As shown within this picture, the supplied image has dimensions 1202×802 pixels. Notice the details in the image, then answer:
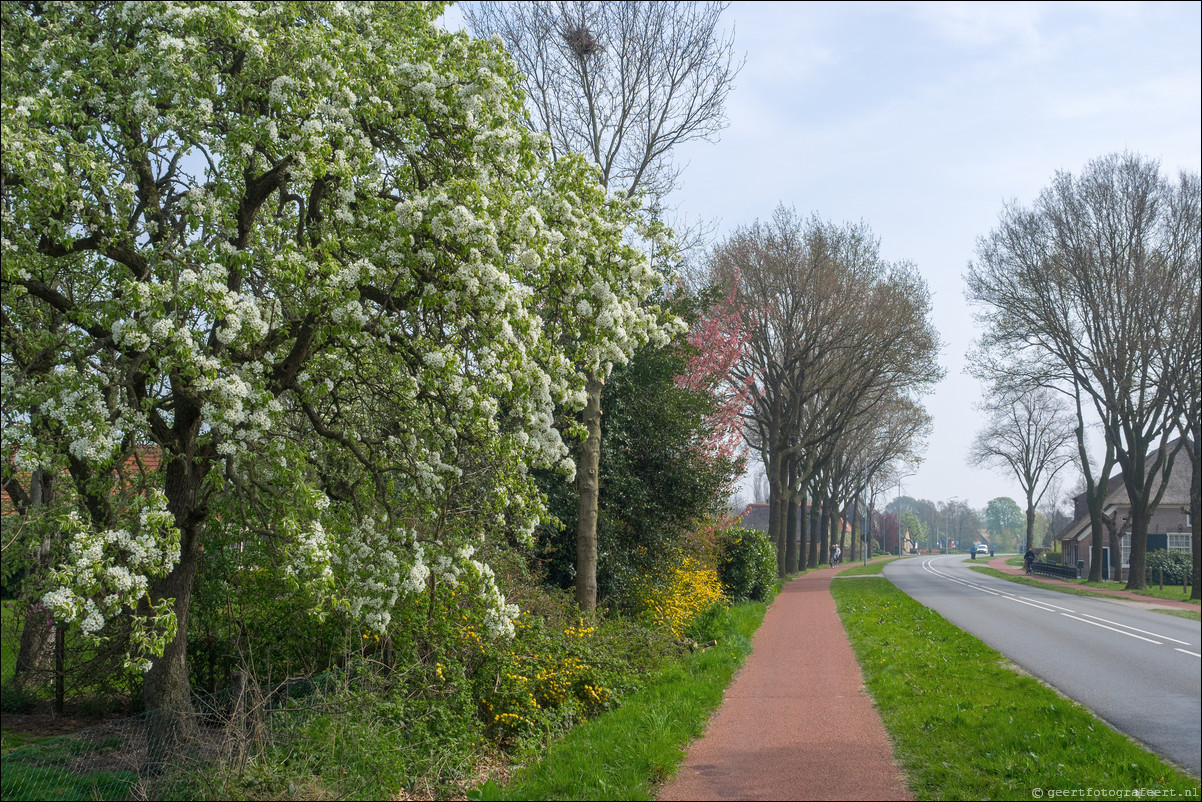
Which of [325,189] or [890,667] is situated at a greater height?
[325,189]

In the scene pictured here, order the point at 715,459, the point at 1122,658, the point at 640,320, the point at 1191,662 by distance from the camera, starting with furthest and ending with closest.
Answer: the point at 715,459 < the point at 1122,658 < the point at 640,320 < the point at 1191,662

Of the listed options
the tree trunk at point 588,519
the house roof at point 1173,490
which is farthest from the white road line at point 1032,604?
A: the house roof at point 1173,490

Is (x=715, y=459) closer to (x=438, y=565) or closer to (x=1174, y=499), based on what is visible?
(x=438, y=565)

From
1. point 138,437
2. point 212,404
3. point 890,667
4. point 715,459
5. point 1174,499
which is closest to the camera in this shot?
point 212,404

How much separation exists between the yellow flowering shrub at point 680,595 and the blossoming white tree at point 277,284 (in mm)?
6866

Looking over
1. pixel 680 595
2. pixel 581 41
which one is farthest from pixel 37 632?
pixel 581 41

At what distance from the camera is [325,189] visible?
25.1 feet

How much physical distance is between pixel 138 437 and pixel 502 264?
3.52 m

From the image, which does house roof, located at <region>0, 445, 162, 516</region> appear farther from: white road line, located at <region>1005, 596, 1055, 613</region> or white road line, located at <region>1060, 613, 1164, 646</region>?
white road line, located at <region>1005, 596, 1055, 613</region>

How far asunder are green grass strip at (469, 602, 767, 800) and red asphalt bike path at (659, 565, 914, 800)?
0.62 ft

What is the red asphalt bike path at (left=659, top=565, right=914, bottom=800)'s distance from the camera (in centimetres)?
639

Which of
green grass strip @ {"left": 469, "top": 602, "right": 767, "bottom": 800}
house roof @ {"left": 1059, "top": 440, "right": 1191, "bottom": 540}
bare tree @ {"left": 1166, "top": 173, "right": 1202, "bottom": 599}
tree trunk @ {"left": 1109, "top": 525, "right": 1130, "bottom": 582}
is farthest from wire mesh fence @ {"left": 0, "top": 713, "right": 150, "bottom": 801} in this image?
tree trunk @ {"left": 1109, "top": 525, "right": 1130, "bottom": 582}

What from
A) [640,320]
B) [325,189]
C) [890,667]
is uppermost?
[325,189]

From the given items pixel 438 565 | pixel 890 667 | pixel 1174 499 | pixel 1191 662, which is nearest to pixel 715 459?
pixel 890 667
